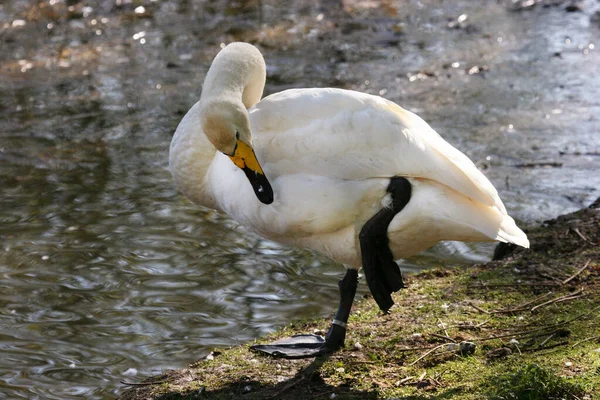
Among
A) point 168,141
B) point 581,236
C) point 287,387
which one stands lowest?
point 168,141

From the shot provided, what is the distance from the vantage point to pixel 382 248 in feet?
14.2

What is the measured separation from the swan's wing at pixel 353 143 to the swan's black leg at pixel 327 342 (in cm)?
77

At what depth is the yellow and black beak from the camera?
422 centimetres

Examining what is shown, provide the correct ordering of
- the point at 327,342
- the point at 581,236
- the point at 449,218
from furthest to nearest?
the point at 581,236 → the point at 327,342 → the point at 449,218

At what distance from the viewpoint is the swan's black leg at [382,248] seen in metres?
4.21

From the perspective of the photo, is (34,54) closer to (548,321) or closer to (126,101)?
(126,101)

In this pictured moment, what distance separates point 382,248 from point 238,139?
0.86m

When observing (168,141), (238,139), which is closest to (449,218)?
(238,139)

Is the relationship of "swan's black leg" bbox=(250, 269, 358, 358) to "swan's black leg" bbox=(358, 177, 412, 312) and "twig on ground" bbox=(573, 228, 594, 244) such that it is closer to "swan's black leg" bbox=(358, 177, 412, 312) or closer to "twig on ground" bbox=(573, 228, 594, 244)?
"swan's black leg" bbox=(358, 177, 412, 312)

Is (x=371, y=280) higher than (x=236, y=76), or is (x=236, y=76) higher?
(x=236, y=76)

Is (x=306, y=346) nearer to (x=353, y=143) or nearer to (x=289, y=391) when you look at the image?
(x=289, y=391)

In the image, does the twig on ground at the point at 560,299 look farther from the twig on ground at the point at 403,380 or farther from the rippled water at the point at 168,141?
the rippled water at the point at 168,141

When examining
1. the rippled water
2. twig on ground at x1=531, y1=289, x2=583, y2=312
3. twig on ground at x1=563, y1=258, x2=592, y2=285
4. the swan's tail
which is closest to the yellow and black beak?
the swan's tail

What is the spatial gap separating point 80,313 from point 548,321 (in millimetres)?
2843
